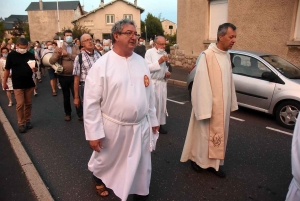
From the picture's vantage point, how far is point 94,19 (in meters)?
46.8

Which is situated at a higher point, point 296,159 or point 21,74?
point 21,74

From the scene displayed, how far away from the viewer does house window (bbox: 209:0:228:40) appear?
11.8 metres

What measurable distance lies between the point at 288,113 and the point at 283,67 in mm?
1208

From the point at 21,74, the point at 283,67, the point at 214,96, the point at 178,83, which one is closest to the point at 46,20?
the point at 178,83

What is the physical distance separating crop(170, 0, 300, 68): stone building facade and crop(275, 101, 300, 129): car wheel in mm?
4335

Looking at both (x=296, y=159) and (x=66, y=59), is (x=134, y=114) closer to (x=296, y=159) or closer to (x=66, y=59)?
(x=296, y=159)

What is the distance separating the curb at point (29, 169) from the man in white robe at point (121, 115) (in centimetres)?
89

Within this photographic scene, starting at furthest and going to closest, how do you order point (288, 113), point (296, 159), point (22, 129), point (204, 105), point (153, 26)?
1. point (153, 26)
2. point (288, 113)
3. point (22, 129)
4. point (204, 105)
5. point (296, 159)

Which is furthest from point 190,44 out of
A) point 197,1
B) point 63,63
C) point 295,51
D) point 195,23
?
point 63,63

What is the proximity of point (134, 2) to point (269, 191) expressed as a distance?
5045 centimetres

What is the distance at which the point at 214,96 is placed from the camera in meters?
3.35

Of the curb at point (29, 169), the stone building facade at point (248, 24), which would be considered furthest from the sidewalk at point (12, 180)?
the stone building facade at point (248, 24)

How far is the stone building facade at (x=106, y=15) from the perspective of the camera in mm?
46562

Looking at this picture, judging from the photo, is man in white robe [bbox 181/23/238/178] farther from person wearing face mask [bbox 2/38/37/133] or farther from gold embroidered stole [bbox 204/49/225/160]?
person wearing face mask [bbox 2/38/37/133]
